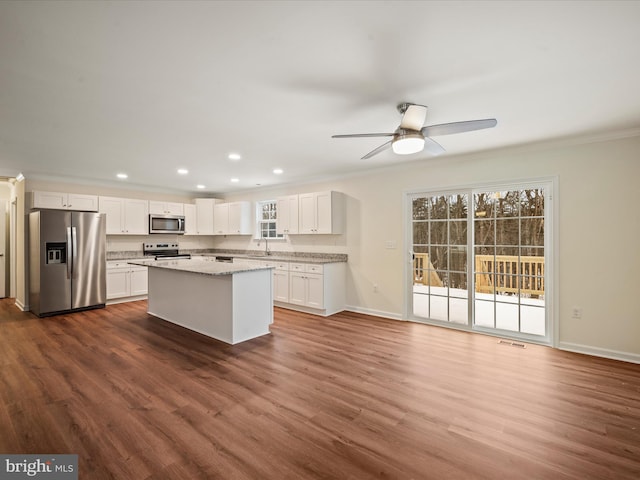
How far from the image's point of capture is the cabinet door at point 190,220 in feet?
23.8

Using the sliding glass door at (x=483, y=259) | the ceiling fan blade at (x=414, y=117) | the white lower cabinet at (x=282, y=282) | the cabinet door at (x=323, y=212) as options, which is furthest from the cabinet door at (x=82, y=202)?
the ceiling fan blade at (x=414, y=117)

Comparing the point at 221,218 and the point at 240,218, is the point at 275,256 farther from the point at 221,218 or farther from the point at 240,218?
the point at 221,218

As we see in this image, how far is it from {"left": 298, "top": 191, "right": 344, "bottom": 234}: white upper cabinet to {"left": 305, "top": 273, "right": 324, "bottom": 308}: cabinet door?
85 centimetres

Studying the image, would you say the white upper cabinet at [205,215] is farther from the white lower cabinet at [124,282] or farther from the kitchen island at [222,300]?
the kitchen island at [222,300]

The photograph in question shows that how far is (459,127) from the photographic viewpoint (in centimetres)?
241

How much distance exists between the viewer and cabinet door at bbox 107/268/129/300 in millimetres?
5898

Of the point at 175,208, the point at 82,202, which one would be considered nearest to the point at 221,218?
the point at 175,208

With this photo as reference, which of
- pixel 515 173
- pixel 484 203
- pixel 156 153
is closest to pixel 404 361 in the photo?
pixel 484 203

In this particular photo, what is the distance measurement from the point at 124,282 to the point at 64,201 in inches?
70.4

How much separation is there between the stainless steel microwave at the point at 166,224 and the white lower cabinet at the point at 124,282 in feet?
3.03

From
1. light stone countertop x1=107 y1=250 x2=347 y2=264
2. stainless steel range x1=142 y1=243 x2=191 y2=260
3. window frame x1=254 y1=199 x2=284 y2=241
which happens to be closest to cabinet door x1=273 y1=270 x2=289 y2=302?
light stone countertop x1=107 y1=250 x2=347 y2=264

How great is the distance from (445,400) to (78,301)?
5.98 m

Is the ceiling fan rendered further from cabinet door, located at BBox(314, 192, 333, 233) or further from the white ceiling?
cabinet door, located at BBox(314, 192, 333, 233)

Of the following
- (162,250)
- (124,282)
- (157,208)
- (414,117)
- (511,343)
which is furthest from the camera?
(162,250)
